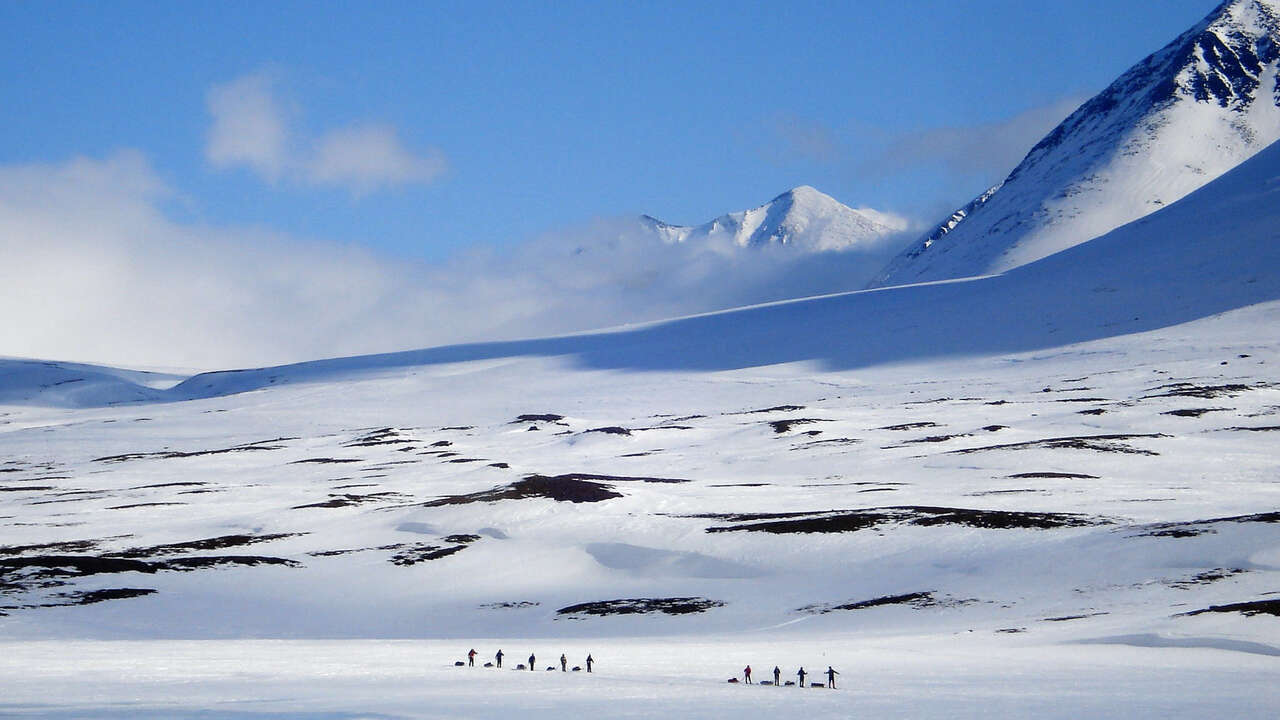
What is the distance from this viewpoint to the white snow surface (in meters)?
26.2

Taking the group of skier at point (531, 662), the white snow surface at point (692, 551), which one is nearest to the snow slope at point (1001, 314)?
the white snow surface at point (692, 551)

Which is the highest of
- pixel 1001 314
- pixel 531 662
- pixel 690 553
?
pixel 1001 314

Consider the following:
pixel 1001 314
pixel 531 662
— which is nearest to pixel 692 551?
pixel 531 662

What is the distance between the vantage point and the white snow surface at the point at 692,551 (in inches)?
1030

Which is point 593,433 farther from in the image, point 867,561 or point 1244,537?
point 1244,537

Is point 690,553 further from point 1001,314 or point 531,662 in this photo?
point 1001,314

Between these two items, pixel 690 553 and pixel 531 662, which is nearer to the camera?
pixel 531 662

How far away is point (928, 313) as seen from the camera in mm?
182125

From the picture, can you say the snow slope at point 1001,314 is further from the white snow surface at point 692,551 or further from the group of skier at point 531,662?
the group of skier at point 531,662

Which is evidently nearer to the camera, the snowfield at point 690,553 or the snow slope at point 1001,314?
the snowfield at point 690,553

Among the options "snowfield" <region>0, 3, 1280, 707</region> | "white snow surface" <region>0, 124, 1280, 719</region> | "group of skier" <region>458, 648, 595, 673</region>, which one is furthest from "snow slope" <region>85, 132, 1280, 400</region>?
"group of skier" <region>458, 648, 595, 673</region>

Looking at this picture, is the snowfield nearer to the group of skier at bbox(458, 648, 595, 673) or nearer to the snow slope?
the group of skier at bbox(458, 648, 595, 673)

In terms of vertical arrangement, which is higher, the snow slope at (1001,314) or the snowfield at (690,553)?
the snow slope at (1001,314)

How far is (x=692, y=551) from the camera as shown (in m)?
51.5
